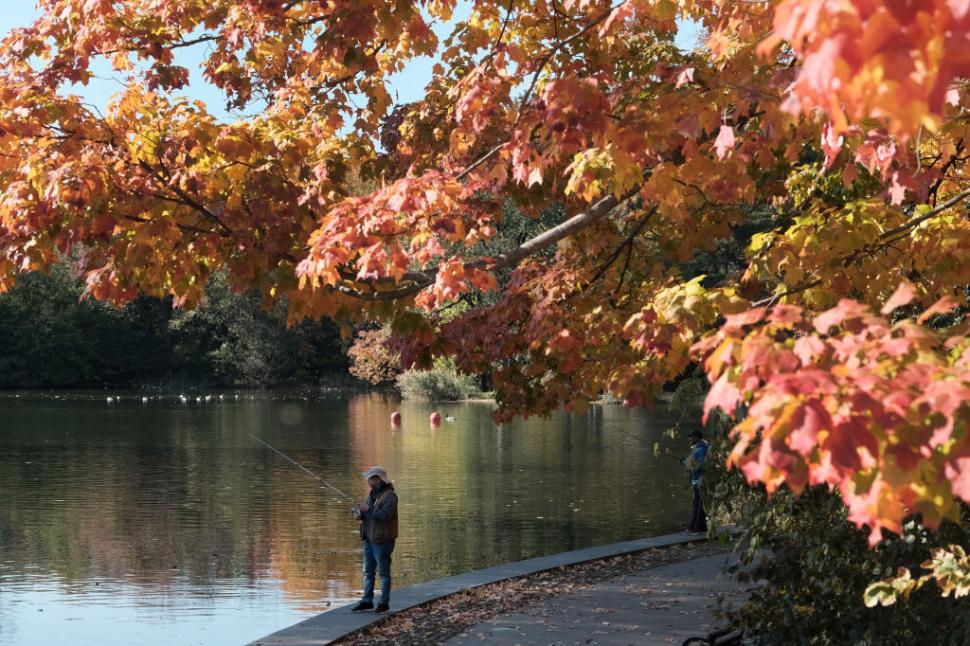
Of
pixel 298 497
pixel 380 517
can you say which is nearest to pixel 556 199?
pixel 380 517

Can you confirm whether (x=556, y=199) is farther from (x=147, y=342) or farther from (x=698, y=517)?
(x=147, y=342)

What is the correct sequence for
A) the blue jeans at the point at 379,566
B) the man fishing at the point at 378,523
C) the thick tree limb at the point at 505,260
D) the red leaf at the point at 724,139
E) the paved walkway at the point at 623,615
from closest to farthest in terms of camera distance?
the red leaf at the point at 724,139
the thick tree limb at the point at 505,260
the paved walkway at the point at 623,615
the blue jeans at the point at 379,566
the man fishing at the point at 378,523

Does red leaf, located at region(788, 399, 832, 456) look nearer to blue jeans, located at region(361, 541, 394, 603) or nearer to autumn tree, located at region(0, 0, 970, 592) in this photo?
autumn tree, located at region(0, 0, 970, 592)

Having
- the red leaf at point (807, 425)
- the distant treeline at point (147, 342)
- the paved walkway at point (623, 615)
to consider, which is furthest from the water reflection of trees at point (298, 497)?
the distant treeline at point (147, 342)

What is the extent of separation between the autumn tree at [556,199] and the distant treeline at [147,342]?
232ft

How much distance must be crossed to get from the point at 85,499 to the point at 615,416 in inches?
1306

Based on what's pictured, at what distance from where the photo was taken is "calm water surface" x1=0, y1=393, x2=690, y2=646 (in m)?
A: 13.3

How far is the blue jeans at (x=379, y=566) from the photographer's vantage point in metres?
11.4

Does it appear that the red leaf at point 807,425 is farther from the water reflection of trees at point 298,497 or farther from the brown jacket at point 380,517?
the water reflection of trees at point 298,497

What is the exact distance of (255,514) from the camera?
67.7 feet

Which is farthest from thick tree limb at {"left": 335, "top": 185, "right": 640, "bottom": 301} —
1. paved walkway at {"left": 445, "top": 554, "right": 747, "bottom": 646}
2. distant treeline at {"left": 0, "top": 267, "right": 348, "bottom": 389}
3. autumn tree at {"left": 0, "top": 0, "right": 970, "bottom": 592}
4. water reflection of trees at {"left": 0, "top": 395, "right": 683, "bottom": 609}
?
distant treeline at {"left": 0, "top": 267, "right": 348, "bottom": 389}

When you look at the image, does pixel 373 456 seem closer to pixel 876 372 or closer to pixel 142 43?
pixel 142 43

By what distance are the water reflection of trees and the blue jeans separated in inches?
69.1

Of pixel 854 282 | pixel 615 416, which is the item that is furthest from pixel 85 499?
pixel 615 416
